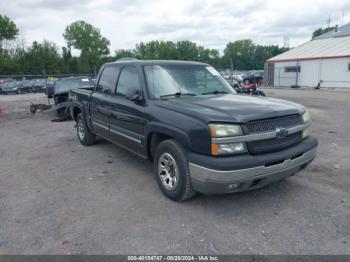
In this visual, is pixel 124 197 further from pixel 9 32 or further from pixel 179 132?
pixel 9 32

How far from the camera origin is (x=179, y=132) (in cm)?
344

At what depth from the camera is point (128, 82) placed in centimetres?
473

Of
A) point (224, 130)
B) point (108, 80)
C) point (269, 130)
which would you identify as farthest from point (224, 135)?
point (108, 80)

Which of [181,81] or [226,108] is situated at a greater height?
[181,81]

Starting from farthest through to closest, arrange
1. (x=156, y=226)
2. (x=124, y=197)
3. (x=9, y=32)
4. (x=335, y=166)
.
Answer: (x=9, y=32)
(x=335, y=166)
(x=124, y=197)
(x=156, y=226)

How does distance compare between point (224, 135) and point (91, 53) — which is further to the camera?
point (91, 53)

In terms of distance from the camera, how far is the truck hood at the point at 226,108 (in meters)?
3.23

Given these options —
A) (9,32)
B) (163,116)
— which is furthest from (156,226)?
(9,32)

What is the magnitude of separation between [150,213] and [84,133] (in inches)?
146

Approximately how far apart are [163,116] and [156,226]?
133 cm

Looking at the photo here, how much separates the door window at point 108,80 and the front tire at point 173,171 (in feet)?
6.14

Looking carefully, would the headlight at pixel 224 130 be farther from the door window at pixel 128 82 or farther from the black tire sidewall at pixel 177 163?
the door window at pixel 128 82

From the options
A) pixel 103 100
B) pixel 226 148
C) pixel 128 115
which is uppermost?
pixel 103 100

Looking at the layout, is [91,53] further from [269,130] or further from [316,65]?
[269,130]
